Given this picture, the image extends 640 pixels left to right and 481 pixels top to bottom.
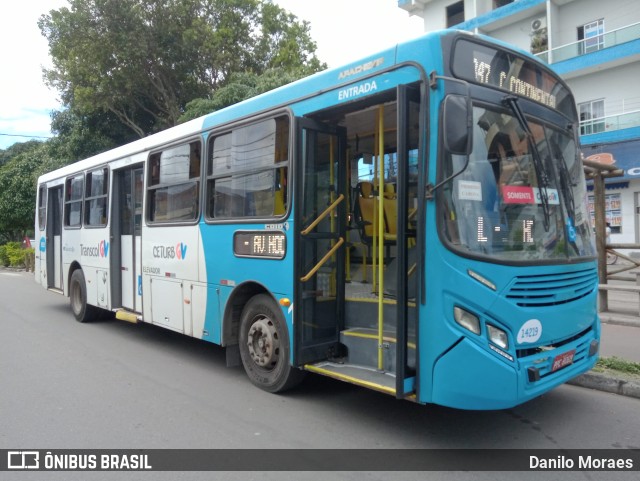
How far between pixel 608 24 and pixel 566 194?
20.1 meters

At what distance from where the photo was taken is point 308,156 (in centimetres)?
489

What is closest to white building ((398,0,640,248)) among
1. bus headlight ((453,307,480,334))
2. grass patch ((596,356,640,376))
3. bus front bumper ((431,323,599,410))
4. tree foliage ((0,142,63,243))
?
grass patch ((596,356,640,376))

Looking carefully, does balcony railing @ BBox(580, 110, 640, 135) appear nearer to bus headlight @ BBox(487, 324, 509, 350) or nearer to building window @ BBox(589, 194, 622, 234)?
building window @ BBox(589, 194, 622, 234)

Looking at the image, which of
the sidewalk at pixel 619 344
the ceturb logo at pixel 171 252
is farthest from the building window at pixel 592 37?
the ceturb logo at pixel 171 252

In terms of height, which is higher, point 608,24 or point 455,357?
point 608,24

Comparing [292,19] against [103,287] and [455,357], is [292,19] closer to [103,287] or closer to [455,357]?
[103,287]

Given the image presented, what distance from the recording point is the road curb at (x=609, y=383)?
5.17 m

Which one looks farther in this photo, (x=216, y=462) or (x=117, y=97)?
(x=117, y=97)

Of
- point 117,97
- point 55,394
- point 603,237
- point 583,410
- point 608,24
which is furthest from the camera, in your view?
point 608,24

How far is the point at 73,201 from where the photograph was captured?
9.88 m

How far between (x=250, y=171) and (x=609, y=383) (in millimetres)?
4388

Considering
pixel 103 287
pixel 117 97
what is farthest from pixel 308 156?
pixel 117 97

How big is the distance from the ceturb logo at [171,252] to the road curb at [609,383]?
4840 millimetres

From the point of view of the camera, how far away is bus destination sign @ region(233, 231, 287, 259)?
5.01 meters
